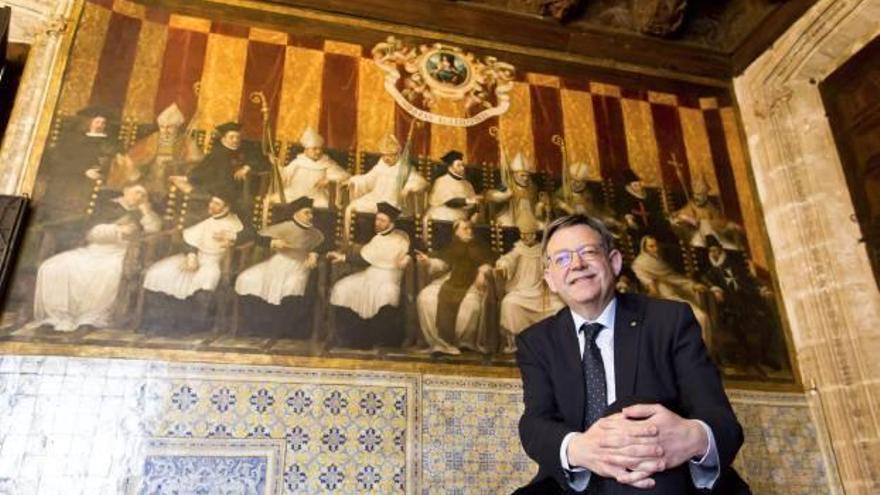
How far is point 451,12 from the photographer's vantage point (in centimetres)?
462

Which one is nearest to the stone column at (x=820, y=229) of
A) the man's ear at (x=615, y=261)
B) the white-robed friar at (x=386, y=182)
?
the man's ear at (x=615, y=261)

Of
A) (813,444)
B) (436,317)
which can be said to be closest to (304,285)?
(436,317)

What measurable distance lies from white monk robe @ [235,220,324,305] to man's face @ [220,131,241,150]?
0.58 metres

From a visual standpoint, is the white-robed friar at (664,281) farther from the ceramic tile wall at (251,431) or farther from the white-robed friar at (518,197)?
the ceramic tile wall at (251,431)

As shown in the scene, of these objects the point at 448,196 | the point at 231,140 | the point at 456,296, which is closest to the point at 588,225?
the point at 456,296

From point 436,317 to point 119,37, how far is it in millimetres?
Answer: 2589

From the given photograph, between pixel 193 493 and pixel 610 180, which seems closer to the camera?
pixel 193 493

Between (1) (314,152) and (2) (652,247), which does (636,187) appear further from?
(1) (314,152)

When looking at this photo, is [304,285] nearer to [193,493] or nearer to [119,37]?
[193,493]

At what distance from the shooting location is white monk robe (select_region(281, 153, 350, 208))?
3734mm

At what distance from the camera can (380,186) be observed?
3.89m

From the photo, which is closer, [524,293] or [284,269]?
[284,269]

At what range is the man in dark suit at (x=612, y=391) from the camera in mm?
1659

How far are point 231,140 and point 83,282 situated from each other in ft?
3.76
